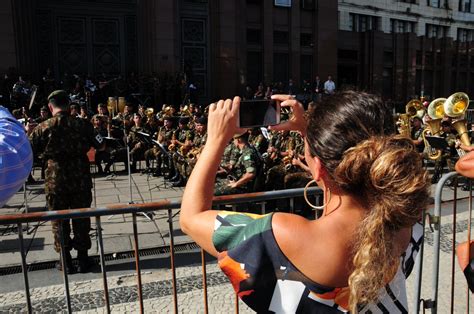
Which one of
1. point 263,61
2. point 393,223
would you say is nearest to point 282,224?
point 393,223

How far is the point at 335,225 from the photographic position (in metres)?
1.32

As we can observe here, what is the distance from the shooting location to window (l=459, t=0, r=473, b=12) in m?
47.5

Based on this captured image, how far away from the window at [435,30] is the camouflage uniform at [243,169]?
43.2 meters

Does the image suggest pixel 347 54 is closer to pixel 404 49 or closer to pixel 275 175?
pixel 404 49

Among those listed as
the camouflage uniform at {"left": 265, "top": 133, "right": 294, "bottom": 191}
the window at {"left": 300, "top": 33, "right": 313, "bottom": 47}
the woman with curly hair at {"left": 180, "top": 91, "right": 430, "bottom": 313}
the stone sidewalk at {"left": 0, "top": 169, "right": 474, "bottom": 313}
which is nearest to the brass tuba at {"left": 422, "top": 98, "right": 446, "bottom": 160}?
the stone sidewalk at {"left": 0, "top": 169, "right": 474, "bottom": 313}

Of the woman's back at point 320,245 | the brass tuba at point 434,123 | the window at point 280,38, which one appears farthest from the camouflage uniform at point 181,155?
the window at point 280,38

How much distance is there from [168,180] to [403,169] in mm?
10000

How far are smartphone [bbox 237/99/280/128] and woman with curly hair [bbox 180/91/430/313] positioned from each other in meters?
0.21

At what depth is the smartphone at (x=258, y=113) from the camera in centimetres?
156

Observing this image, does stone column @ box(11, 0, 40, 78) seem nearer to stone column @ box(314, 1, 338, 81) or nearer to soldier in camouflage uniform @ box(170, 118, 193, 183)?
soldier in camouflage uniform @ box(170, 118, 193, 183)

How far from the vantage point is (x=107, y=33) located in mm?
23047

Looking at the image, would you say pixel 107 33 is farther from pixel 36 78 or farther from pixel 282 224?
pixel 282 224

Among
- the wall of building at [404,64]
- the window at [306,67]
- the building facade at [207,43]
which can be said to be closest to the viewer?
the building facade at [207,43]

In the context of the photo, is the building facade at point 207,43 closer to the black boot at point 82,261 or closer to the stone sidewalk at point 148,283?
the stone sidewalk at point 148,283
